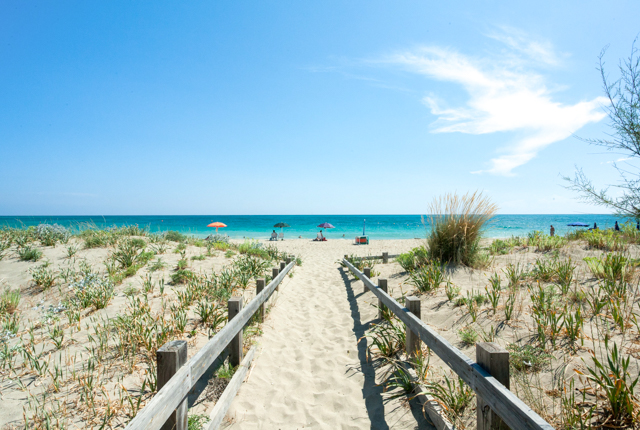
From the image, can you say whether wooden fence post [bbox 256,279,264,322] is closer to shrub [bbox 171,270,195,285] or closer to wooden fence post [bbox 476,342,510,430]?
shrub [bbox 171,270,195,285]

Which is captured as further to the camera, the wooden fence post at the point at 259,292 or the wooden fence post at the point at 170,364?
the wooden fence post at the point at 259,292

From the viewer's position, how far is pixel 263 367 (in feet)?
13.0

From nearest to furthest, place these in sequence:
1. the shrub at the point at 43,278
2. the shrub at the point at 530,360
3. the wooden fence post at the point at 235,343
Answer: the shrub at the point at 530,360 → the wooden fence post at the point at 235,343 → the shrub at the point at 43,278

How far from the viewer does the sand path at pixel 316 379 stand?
9.70ft

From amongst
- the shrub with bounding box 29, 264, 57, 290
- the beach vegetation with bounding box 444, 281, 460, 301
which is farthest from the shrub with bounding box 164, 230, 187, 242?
the beach vegetation with bounding box 444, 281, 460, 301

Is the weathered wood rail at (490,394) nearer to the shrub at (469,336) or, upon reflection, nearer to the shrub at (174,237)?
the shrub at (469,336)

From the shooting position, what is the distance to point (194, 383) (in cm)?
228

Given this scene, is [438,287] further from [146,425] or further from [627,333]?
[146,425]

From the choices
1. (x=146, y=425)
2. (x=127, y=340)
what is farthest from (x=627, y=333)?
(x=127, y=340)

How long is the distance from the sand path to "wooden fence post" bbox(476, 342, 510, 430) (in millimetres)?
790

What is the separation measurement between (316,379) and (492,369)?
7.61 feet

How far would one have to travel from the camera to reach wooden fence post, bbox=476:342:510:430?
201 cm

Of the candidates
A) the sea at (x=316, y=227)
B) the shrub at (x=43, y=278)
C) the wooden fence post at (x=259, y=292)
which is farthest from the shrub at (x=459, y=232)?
the shrub at (x=43, y=278)

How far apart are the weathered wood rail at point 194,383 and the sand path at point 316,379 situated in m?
0.22
